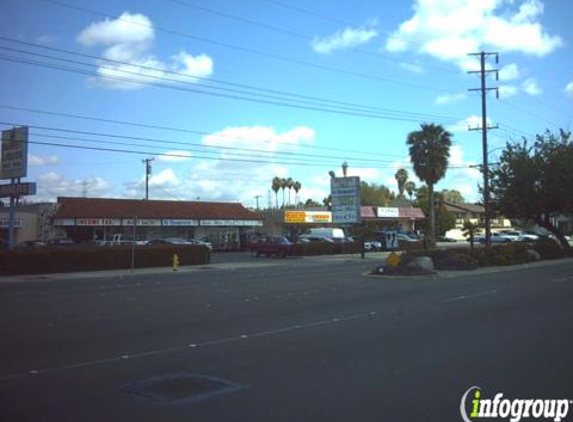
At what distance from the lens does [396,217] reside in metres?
80.8

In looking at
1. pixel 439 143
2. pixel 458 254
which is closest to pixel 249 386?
pixel 458 254

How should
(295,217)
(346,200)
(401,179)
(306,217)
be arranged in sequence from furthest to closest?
(401,179)
(306,217)
(295,217)
(346,200)

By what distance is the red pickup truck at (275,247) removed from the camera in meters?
49.5

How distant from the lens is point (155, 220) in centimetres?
5781

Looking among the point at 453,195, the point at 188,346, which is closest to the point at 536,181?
the point at 188,346

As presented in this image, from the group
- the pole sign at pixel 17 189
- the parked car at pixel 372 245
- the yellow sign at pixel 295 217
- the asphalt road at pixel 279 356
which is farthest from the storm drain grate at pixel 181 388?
the yellow sign at pixel 295 217

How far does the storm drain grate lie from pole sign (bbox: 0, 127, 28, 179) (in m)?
33.6

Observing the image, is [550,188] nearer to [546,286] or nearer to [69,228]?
[546,286]

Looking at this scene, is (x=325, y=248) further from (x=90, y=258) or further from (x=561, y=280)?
(x=561, y=280)

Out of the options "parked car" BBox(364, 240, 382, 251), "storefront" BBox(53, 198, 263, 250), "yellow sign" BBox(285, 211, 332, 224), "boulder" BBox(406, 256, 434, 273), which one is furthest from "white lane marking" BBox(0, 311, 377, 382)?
"yellow sign" BBox(285, 211, 332, 224)

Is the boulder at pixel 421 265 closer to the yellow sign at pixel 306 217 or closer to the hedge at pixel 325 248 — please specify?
the hedge at pixel 325 248

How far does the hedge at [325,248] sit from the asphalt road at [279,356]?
1286 inches

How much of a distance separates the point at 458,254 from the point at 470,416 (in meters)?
24.6

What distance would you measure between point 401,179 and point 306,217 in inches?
2288
